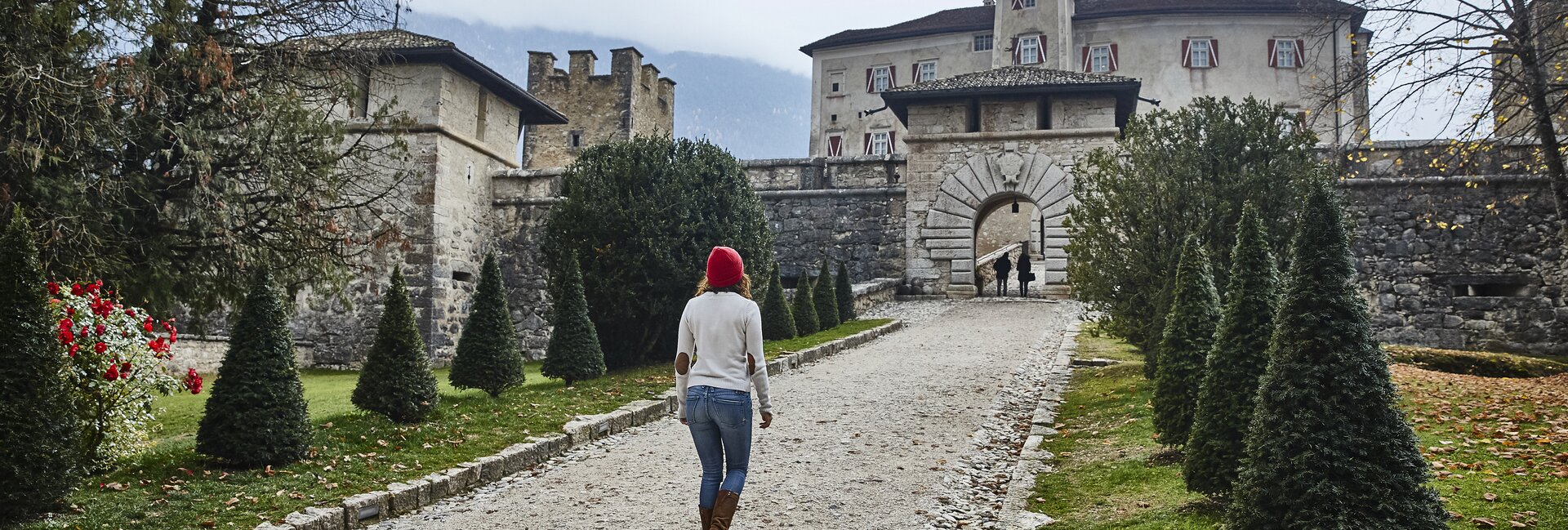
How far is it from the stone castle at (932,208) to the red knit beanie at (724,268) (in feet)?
44.4

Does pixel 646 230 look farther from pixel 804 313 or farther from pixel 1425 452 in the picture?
pixel 1425 452

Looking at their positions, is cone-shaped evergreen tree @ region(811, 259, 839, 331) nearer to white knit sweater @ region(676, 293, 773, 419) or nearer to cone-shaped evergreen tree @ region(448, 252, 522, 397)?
cone-shaped evergreen tree @ region(448, 252, 522, 397)

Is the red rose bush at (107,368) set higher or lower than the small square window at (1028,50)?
lower

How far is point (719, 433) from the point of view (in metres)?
4.82

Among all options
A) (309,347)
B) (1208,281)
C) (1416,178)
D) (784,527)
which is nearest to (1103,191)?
(1208,281)

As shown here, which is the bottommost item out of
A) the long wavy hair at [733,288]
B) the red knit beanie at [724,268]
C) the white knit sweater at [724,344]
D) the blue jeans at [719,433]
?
the blue jeans at [719,433]

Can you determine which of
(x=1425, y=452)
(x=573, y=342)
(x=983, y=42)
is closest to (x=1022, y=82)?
(x=573, y=342)

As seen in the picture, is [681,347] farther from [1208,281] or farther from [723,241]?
[723,241]

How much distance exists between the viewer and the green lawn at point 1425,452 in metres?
5.23

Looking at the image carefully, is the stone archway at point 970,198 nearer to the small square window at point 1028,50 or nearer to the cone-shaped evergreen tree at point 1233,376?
the small square window at point 1028,50

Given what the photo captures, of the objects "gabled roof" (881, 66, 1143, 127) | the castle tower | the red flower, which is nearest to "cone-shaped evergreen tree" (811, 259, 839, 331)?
"gabled roof" (881, 66, 1143, 127)

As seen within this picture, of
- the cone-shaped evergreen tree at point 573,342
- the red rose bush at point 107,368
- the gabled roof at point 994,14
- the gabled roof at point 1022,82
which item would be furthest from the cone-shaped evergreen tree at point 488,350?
the gabled roof at point 994,14

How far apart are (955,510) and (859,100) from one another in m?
35.7

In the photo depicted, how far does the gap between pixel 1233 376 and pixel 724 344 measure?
2.77 m
